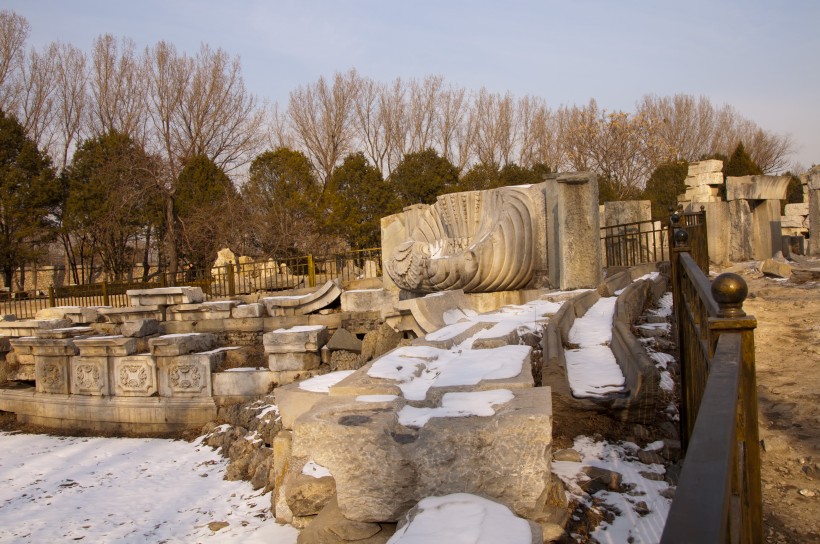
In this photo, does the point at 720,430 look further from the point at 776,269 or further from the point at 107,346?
the point at 776,269

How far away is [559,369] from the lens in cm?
405

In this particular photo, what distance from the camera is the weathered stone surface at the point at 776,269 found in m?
10.4

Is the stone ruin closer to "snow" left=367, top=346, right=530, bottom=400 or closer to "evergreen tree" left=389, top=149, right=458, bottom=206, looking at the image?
"snow" left=367, top=346, right=530, bottom=400

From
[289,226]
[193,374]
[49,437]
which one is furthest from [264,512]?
[289,226]

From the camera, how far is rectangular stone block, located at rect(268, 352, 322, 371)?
915cm

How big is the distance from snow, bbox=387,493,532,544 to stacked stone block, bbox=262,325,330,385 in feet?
21.7

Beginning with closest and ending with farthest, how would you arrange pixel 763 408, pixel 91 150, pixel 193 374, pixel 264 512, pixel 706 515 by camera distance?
pixel 706 515 → pixel 763 408 → pixel 264 512 → pixel 193 374 → pixel 91 150

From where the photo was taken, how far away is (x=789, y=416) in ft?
12.5

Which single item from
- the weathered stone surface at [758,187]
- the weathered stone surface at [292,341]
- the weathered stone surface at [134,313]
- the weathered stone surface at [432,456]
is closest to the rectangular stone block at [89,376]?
the weathered stone surface at [134,313]

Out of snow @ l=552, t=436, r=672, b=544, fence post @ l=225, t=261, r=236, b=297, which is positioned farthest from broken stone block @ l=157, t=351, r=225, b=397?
snow @ l=552, t=436, r=672, b=544

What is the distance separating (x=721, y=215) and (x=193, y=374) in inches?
486

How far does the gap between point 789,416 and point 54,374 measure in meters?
10.4

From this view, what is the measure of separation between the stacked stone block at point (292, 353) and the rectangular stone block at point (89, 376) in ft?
9.32

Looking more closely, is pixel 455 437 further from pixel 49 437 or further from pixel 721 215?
pixel 721 215
